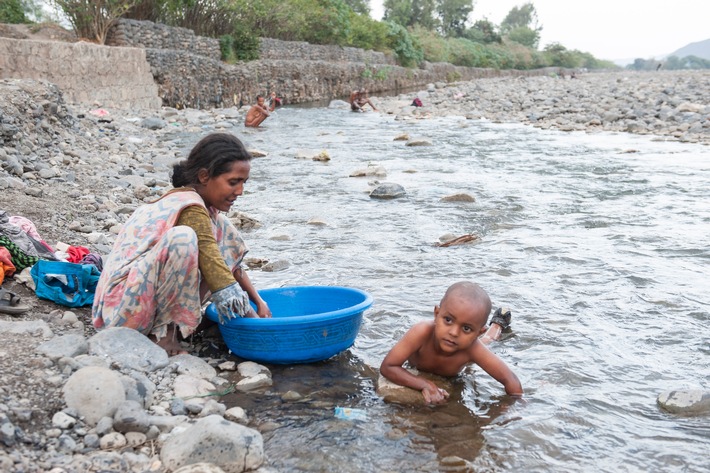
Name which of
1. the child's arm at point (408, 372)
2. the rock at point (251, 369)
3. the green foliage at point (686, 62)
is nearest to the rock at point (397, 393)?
the child's arm at point (408, 372)

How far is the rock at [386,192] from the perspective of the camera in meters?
6.88

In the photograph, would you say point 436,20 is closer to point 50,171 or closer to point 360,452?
point 50,171

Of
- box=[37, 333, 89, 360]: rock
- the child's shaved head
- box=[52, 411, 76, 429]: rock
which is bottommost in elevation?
box=[52, 411, 76, 429]: rock

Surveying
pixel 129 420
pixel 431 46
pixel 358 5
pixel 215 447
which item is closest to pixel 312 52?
pixel 431 46

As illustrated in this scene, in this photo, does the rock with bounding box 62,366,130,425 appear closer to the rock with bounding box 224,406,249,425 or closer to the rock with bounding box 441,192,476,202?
the rock with bounding box 224,406,249,425

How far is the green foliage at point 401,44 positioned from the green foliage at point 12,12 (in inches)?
924

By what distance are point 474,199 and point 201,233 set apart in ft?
14.4

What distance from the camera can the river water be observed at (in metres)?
2.32

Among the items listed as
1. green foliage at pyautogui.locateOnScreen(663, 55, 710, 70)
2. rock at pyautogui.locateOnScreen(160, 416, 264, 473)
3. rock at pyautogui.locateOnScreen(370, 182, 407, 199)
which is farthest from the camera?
green foliage at pyautogui.locateOnScreen(663, 55, 710, 70)

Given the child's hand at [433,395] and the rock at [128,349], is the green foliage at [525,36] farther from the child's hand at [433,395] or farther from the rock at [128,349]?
the rock at [128,349]

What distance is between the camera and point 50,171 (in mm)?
6090

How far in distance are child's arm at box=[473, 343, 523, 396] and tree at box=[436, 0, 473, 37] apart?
56.9m

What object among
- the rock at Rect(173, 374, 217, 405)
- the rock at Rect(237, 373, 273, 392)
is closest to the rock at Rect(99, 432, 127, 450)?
the rock at Rect(173, 374, 217, 405)

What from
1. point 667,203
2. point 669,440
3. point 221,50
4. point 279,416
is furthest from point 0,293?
point 221,50
